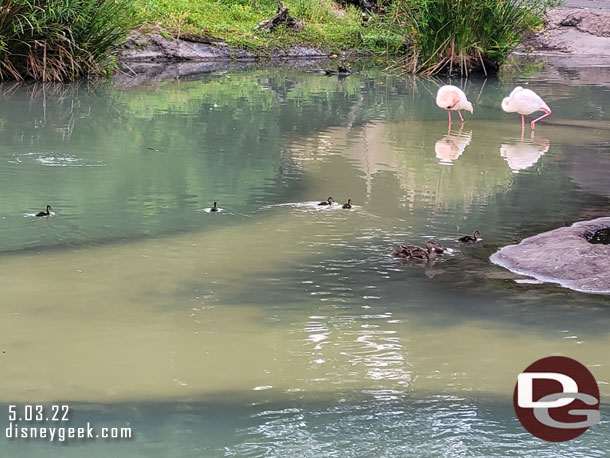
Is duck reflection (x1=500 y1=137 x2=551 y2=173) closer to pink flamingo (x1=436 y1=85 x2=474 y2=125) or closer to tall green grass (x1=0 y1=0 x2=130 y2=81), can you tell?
pink flamingo (x1=436 y1=85 x2=474 y2=125)

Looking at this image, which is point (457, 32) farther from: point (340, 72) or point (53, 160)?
point (53, 160)

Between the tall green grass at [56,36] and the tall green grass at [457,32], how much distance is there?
19.3 feet

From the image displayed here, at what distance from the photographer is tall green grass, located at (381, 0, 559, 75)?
18.9 m

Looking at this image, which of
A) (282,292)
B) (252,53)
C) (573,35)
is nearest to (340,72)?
(252,53)

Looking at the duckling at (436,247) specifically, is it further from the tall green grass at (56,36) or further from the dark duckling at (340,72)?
the dark duckling at (340,72)

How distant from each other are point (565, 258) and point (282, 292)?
178 centimetres

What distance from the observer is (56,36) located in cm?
1567

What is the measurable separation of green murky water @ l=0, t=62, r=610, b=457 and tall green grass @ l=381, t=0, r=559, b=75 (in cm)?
769

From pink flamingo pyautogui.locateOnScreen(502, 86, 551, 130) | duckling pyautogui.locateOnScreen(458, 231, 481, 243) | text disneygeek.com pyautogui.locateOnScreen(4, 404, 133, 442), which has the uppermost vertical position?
pink flamingo pyautogui.locateOnScreen(502, 86, 551, 130)

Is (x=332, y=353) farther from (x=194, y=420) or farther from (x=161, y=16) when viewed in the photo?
(x=161, y=16)

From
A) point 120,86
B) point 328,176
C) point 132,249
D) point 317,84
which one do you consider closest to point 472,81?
point 317,84

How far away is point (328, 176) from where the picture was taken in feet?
30.7

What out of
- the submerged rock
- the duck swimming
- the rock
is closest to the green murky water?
the submerged rock

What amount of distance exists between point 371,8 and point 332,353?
22.9 metres
